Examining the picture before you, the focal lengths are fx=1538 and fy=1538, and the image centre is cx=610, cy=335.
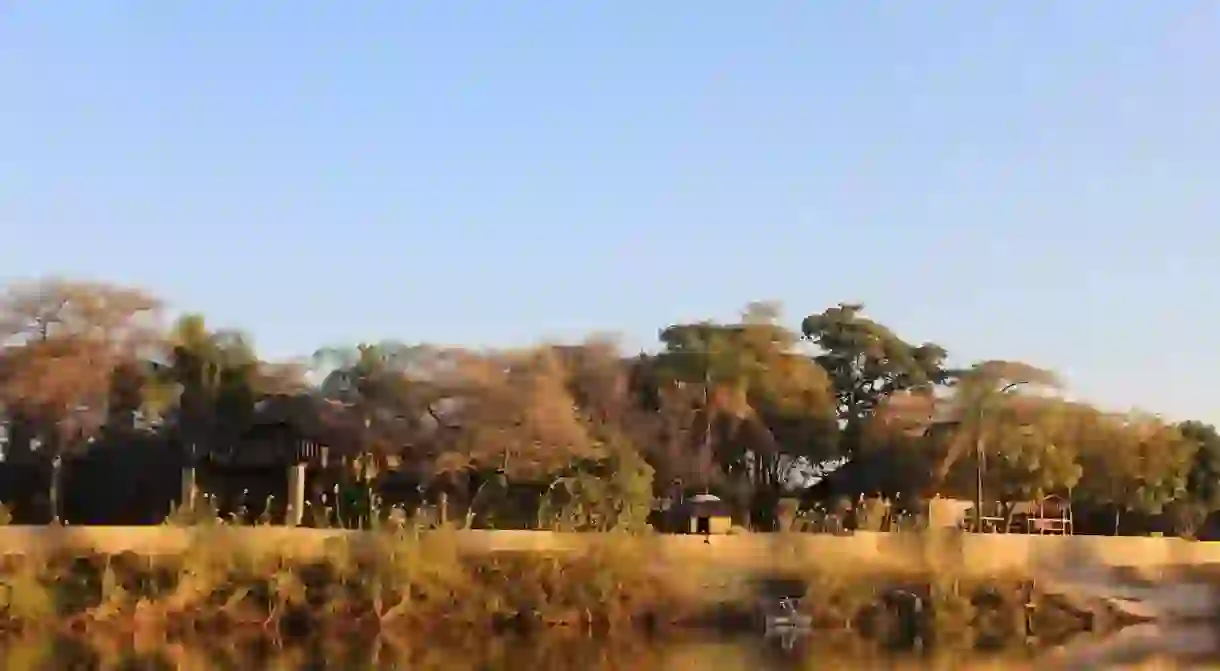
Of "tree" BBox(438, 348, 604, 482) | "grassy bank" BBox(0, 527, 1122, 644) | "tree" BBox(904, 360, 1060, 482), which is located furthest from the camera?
"tree" BBox(904, 360, 1060, 482)

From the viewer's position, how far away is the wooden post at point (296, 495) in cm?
3014

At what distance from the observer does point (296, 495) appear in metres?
31.9

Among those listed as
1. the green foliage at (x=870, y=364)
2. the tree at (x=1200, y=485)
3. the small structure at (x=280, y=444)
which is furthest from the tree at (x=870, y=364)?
the small structure at (x=280, y=444)

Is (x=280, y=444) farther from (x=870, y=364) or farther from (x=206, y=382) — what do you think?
(x=870, y=364)

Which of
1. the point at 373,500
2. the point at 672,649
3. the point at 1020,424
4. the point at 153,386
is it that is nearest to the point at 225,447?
the point at 153,386

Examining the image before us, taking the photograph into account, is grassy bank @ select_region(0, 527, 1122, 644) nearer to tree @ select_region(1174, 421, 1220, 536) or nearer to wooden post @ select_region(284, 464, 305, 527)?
wooden post @ select_region(284, 464, 305, 527)

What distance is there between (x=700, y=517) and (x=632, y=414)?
7.72 m

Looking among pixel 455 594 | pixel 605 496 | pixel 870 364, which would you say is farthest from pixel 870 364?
pixel 455 594

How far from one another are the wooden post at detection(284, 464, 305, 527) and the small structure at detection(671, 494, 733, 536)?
8.38m

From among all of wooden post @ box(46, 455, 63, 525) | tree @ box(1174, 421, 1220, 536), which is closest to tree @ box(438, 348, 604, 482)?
wooden post @ box(46, 455, 63, 525)

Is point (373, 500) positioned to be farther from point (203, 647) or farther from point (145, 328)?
point (145, 328)

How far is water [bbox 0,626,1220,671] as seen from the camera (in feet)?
70.5

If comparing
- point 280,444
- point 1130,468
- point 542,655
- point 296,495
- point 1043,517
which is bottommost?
point 542,655

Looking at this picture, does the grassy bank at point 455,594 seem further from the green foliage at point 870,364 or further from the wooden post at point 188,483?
the green foliage at point 870,364
